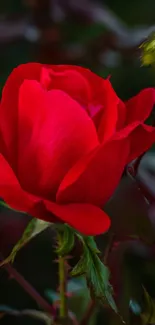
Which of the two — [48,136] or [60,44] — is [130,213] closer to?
[48,136]

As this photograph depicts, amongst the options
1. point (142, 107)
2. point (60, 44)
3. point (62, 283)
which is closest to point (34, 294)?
point (62, 283)

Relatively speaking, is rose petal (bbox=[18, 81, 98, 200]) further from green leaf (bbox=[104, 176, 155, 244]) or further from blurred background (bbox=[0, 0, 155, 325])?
blurred background (bbox=[0, 0, 155, 325])

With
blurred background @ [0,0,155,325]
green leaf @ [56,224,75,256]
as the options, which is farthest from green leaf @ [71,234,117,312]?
blurred background @ [0,0,155,325]

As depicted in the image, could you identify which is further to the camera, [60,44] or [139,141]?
[60,44]

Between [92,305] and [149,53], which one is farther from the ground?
[149,53]

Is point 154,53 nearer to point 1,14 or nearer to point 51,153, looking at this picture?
point 51,153

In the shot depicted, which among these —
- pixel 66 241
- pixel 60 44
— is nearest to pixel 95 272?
pixel 66 241

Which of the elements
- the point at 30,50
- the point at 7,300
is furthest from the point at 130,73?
the point at 7,300

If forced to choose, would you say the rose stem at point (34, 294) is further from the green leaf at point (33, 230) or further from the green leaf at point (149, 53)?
the green leaf at point (149, 53)
